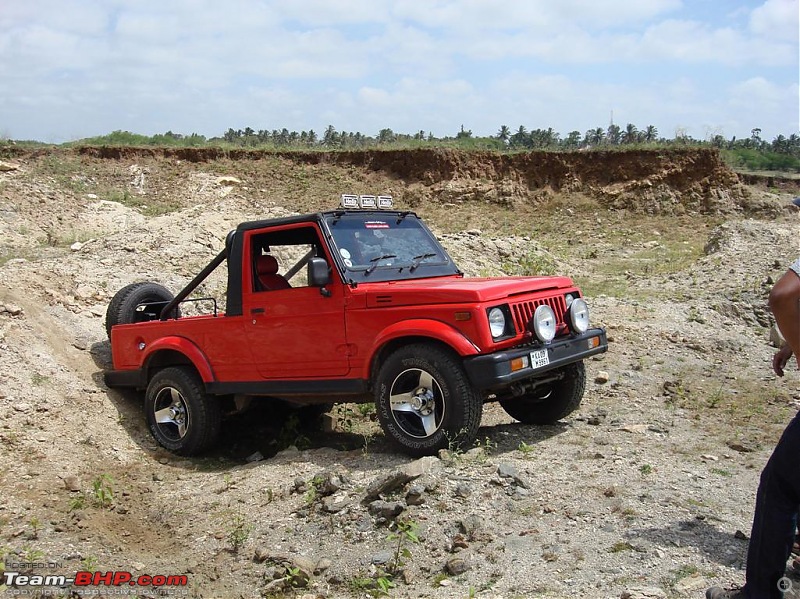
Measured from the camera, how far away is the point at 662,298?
44.2 feet

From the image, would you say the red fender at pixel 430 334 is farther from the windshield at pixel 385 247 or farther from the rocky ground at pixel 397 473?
the rocky ground at pixel 397 473

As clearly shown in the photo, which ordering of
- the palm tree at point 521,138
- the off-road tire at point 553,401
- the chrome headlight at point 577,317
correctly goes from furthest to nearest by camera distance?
the palm tree at point 521,138
the off-road tire at point 553,401
the chrome headlight at point 577,317

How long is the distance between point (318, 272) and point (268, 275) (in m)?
0.98

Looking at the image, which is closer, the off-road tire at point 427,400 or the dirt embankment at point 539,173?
the off-road tire at point 427,400

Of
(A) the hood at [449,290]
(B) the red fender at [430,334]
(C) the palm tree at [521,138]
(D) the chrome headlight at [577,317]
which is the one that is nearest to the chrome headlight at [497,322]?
(A) the hood at [449,290]

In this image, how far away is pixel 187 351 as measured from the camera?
22.9 feet

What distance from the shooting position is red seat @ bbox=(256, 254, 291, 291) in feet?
21.6

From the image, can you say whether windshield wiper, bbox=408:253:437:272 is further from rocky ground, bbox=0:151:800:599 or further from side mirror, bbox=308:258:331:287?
rocky ground, bbox=0:151:800:599

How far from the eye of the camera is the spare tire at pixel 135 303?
811 centimetres

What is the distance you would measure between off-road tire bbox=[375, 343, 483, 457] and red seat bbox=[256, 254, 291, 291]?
1.44 metres

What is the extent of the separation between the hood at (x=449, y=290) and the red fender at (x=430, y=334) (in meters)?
0.17

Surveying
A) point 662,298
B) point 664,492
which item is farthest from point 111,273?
point 662,298

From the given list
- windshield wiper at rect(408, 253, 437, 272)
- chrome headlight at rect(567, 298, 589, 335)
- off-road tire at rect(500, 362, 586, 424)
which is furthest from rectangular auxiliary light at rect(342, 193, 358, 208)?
off-road tire at rect(500, 362, 586, 424)

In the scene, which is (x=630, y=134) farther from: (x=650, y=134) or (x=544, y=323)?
(x=544, y=323)
